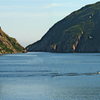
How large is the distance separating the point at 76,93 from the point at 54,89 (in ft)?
32.7

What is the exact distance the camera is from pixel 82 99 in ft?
320

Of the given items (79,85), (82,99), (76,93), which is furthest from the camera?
(79,85)

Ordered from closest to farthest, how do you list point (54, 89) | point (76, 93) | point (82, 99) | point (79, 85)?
point (82, 99), point (76, 93), point (54, 89), point (79, 85)

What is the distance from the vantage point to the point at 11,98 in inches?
3900

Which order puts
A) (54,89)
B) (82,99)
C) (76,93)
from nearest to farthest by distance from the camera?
(82,99)
(76,93)
(54,89)

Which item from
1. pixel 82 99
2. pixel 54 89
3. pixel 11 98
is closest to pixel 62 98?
pixel 82 99

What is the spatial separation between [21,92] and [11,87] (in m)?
11.8

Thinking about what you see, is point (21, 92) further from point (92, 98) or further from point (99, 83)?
point (99, 83)

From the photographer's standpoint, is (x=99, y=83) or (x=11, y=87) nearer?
(x=11, y=87)

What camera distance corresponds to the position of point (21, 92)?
109 meters

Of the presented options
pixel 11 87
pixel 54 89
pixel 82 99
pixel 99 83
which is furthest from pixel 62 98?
pixel 99 83

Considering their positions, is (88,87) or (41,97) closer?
(41,97)

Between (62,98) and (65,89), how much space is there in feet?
57.8

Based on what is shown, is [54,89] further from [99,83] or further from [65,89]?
[99,83]
